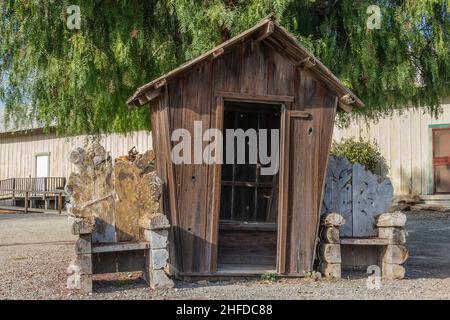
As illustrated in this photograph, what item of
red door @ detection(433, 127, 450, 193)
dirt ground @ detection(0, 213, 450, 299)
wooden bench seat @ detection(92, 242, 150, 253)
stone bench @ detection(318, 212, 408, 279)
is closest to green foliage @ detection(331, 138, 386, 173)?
red door @ detection(433, 127, 450, 193)

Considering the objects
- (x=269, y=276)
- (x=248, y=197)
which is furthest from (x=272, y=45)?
(x=248, y=197)

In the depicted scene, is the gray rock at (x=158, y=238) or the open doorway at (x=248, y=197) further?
the open doorway at (x=248, y=197)

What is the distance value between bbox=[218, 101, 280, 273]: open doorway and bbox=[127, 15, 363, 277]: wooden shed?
773 millimetres

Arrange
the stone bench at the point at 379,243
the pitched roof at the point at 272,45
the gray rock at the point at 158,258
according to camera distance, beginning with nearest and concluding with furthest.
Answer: the gray rock at the point at 158,258 → the pitched roof at the point at 272,45 → the stone bench at the point at 379,243

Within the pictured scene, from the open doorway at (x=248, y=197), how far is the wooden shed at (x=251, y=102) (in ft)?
2.54

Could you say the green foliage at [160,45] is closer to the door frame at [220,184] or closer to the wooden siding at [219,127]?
the wooden siding at [219,127]

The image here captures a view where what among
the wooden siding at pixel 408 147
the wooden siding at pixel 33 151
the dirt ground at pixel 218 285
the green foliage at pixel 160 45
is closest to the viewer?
the dirt ground at pixel 218 285

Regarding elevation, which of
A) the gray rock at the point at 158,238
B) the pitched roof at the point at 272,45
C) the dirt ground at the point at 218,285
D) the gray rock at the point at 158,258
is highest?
the pitched roof at the point at 272,45

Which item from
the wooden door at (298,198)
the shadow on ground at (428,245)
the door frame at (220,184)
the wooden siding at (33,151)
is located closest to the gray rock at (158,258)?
the door frame at (220,184)

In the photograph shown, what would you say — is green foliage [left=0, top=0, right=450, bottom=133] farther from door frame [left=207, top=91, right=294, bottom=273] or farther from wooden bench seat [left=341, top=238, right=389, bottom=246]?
wooden bench seat [left=341, top=238, right=389, bottom=246]

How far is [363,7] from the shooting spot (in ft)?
29.8

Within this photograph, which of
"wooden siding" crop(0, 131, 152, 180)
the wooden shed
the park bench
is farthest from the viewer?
"wooden siding" crop(0, 131, 152, 180)

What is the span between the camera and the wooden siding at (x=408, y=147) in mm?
16797

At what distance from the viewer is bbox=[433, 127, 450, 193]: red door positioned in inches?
653
